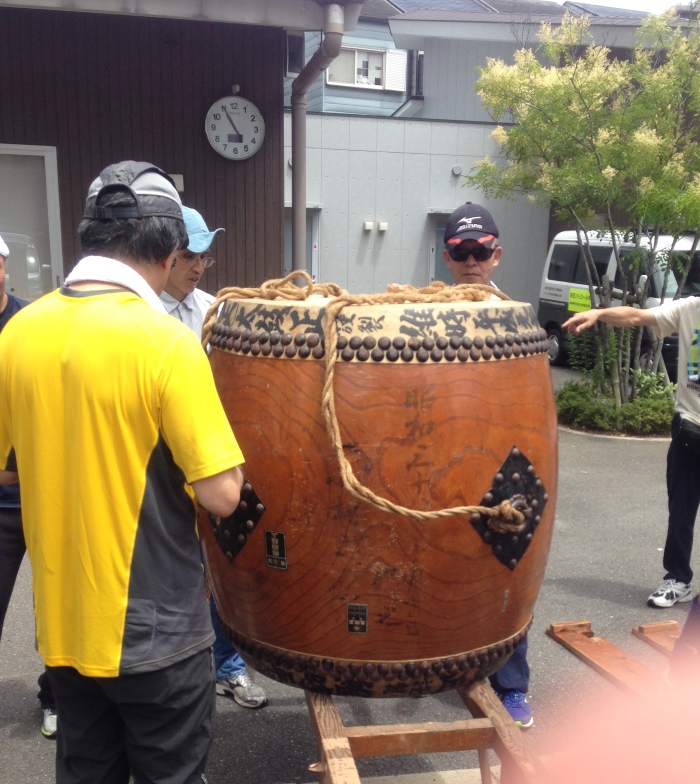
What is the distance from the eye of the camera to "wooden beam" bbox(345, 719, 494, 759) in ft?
5.40

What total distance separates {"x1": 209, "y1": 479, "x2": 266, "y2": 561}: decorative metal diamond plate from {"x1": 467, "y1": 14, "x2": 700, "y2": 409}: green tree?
5310mm

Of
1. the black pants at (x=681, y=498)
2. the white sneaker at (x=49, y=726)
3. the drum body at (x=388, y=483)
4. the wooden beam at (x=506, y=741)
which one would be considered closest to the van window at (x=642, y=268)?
the black pants at (x=681, y=498)

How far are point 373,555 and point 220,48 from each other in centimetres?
620

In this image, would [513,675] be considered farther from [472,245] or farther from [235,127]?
[235,127]

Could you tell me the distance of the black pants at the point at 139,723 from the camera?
1.48m

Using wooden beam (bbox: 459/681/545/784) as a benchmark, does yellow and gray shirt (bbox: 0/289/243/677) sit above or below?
above

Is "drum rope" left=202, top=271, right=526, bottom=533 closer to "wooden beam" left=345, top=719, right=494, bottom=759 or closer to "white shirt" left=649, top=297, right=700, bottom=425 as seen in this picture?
"wooden beam" left=345, top=719, right=494, bottom=759

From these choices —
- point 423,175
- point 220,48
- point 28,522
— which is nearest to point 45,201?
point 220,48

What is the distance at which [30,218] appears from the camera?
655 cm

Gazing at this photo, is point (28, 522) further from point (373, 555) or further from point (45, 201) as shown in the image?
point (45, 201)

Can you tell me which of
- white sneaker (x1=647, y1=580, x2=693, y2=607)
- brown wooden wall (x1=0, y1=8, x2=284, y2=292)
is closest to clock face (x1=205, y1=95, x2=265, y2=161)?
brown wooden wall (x1=0, y1=8, x2=284, y2=292)

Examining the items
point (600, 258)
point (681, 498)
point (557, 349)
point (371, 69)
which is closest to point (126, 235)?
point (681, 498)

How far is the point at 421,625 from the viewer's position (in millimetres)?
1571

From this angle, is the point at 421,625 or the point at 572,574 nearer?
the point at 421,625
